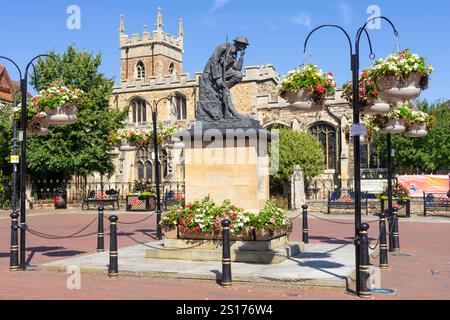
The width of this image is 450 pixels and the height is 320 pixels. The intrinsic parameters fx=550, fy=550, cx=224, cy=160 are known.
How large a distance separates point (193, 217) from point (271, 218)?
1605mm

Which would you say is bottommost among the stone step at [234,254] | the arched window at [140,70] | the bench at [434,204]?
the stone step at [234,254]

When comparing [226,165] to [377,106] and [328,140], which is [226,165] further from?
[328,140]

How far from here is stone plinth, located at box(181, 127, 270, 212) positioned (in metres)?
11.4

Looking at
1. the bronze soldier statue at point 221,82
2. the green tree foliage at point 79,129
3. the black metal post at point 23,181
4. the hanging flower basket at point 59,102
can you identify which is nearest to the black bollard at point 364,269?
the bronze soldier statue at point 221,82

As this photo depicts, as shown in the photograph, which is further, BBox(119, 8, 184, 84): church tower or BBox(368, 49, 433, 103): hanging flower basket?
BBox(119, 8, 184, 84): church tower

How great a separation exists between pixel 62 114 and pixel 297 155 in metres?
26.3

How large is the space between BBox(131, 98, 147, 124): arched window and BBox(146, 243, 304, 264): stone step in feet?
142

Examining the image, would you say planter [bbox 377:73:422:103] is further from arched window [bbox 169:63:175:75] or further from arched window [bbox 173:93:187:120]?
arched window [bbox 169:63:175:75]

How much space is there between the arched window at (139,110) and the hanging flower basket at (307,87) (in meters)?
44.9

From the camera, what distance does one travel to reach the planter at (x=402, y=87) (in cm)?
898

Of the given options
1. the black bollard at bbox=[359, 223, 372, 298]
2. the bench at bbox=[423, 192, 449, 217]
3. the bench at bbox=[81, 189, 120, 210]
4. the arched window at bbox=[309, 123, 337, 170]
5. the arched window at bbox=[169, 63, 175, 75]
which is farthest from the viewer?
the arched window at bbox=[169, 63, 175, 75]

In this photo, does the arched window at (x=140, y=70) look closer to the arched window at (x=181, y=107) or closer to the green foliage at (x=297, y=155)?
the arched window at (x=181, y=107)

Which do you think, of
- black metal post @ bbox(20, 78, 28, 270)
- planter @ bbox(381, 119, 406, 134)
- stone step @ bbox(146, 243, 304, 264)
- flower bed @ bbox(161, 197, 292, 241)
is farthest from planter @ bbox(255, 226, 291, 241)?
planter @ bbox(381, 119, 406, 134)

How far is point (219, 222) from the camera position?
1109 cm
